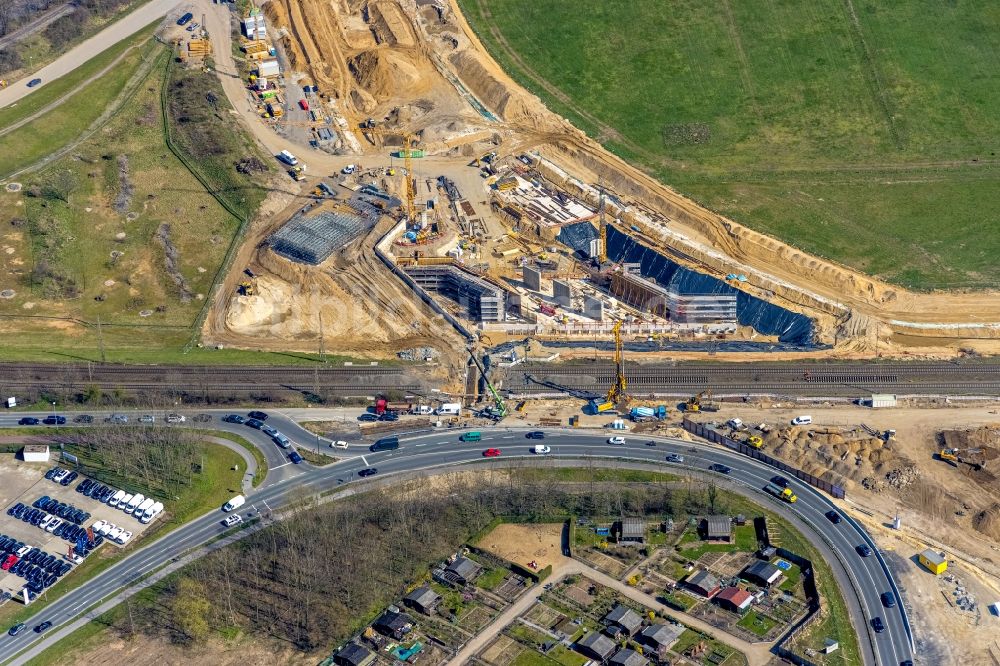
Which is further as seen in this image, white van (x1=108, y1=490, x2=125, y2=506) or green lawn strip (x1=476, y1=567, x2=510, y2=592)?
white van (x1=108, y1=490, x2=125, y2=506)

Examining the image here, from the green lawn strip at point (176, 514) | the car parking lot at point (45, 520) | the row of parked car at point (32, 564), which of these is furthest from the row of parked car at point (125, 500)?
the row of parked car at point (32, 564)

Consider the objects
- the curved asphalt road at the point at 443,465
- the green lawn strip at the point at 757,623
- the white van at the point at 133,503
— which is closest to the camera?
the green lawn strip at the point at 757,623

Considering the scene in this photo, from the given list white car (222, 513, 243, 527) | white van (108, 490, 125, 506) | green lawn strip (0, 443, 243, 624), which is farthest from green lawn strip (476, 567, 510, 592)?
white van (108, 490, 125, 506)

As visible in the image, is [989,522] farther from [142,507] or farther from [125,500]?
[125,500]

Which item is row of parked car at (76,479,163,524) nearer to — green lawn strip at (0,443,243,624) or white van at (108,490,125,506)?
white van at (108,490,125,506)

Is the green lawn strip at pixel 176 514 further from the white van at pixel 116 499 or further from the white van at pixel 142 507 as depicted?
the white van at pixel 116 499

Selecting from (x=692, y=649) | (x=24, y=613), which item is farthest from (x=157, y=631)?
(x=692, y=649)

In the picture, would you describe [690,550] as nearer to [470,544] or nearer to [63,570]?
[470,544]

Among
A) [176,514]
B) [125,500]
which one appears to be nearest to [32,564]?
[125,500]
